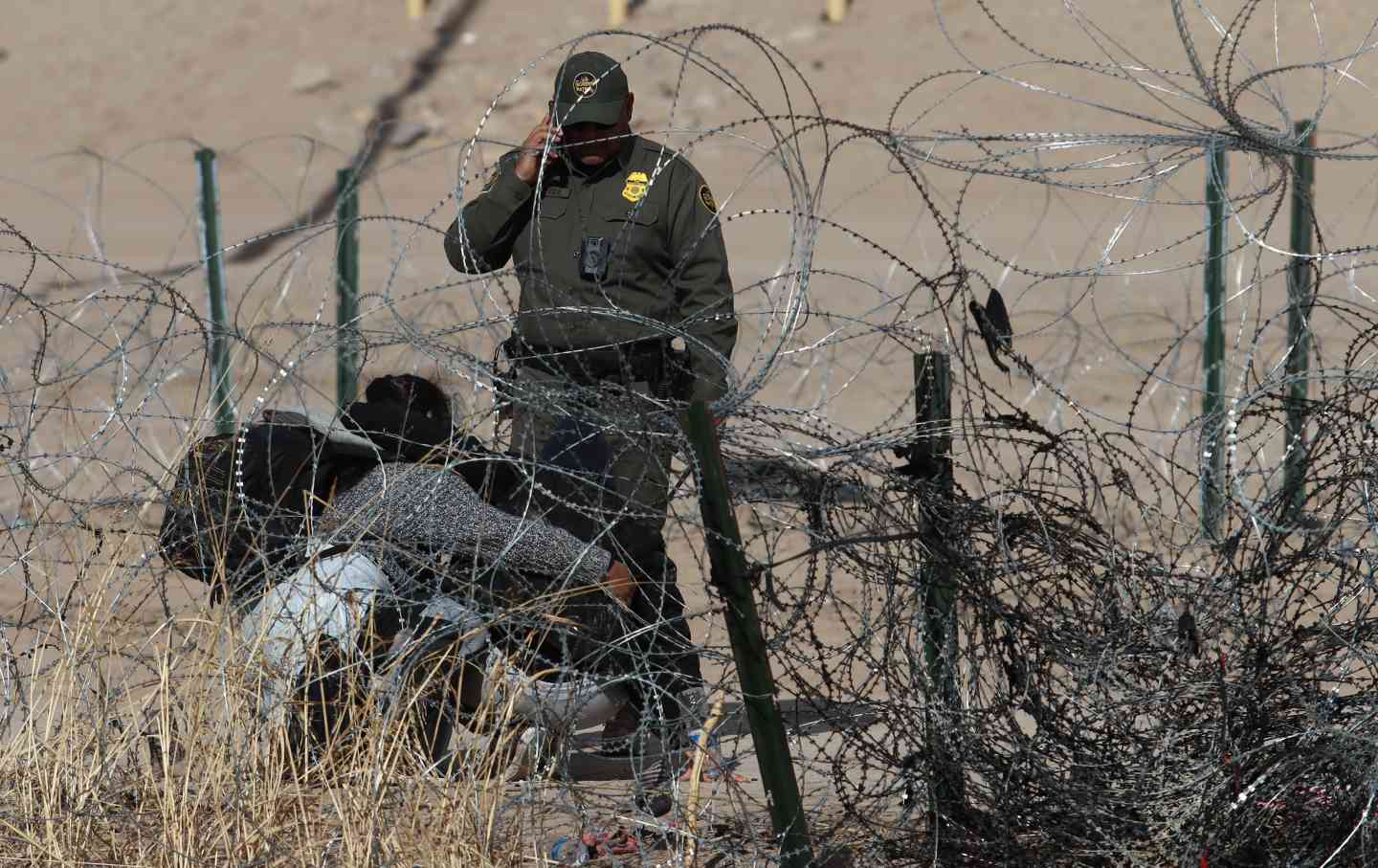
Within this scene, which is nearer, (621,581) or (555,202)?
(621,581)

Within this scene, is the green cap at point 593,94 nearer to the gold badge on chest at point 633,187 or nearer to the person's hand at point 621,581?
the gold badge on chest at point 633,187

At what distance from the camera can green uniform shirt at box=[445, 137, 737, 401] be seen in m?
4.57

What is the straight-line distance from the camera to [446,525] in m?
3.76

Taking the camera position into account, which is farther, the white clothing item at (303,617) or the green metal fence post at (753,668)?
the white clothing item at (303,617)

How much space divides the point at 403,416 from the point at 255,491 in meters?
0.34

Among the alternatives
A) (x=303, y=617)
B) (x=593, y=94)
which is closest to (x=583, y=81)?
(x=593, y=94)

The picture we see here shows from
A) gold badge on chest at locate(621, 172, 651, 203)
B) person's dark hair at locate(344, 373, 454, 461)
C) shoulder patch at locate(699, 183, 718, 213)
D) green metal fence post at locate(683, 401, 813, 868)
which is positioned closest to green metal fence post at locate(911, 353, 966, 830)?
green metal fence post at locate(683, 401, 813, 868)

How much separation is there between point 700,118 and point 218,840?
59.6 feet

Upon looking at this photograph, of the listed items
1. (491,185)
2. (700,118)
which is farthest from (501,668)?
(700,118)

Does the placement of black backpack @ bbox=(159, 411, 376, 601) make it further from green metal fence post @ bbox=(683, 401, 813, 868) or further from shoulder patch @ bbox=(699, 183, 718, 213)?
shoulder patch @ bbox=(699, 183, 718, 213)

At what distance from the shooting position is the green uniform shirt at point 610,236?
180 inches

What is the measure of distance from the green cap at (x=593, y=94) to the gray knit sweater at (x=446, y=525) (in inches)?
44.8

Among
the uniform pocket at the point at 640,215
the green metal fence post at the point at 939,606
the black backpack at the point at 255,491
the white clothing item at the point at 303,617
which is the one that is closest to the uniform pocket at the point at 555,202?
the uniform pocket at the point at 640,215

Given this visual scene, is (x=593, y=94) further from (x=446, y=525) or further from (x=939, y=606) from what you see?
(x=939, y=606)
